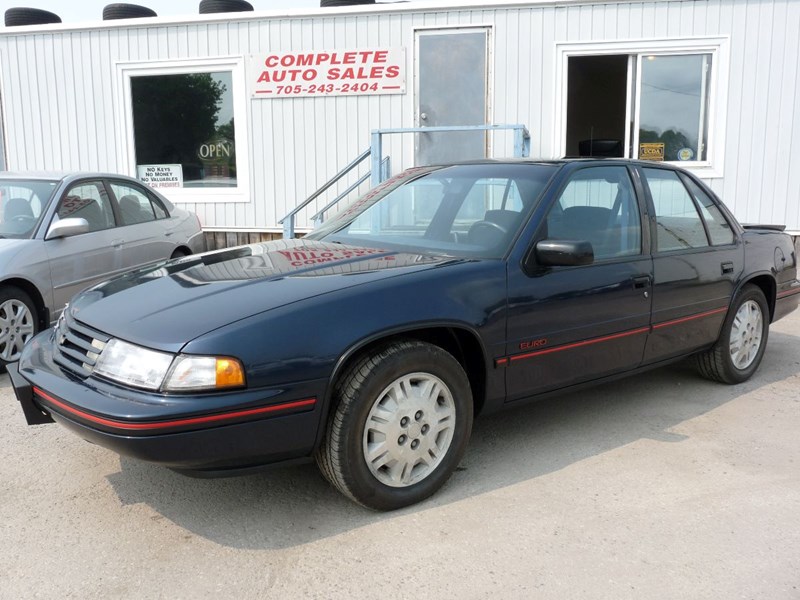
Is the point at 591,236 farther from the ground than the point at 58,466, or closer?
farther from the ground

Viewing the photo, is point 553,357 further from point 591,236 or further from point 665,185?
point 665,185

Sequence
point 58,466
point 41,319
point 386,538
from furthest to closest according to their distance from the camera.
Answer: point 41,319, point 58,466, point 386,538

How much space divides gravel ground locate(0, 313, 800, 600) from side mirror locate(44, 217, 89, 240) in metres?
1.90

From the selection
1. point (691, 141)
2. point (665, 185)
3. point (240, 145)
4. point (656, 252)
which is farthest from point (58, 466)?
point (691, 141)

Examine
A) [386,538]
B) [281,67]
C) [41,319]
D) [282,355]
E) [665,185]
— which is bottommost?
[386,538]

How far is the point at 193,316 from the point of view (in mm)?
2793

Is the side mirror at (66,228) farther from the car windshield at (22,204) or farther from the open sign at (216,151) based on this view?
the open sign at (216,151)

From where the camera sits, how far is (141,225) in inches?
261

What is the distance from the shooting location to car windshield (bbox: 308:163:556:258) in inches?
143

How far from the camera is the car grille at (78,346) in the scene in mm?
2889

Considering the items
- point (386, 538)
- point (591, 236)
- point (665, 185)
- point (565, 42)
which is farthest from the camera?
point (565, 42)

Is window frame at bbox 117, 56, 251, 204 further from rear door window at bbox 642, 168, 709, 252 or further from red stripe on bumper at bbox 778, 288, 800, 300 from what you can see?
red stripe on bumper at bbox 778, 288, 800, 300

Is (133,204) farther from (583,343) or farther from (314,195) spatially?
(583,343)

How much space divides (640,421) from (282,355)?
2469 mm
